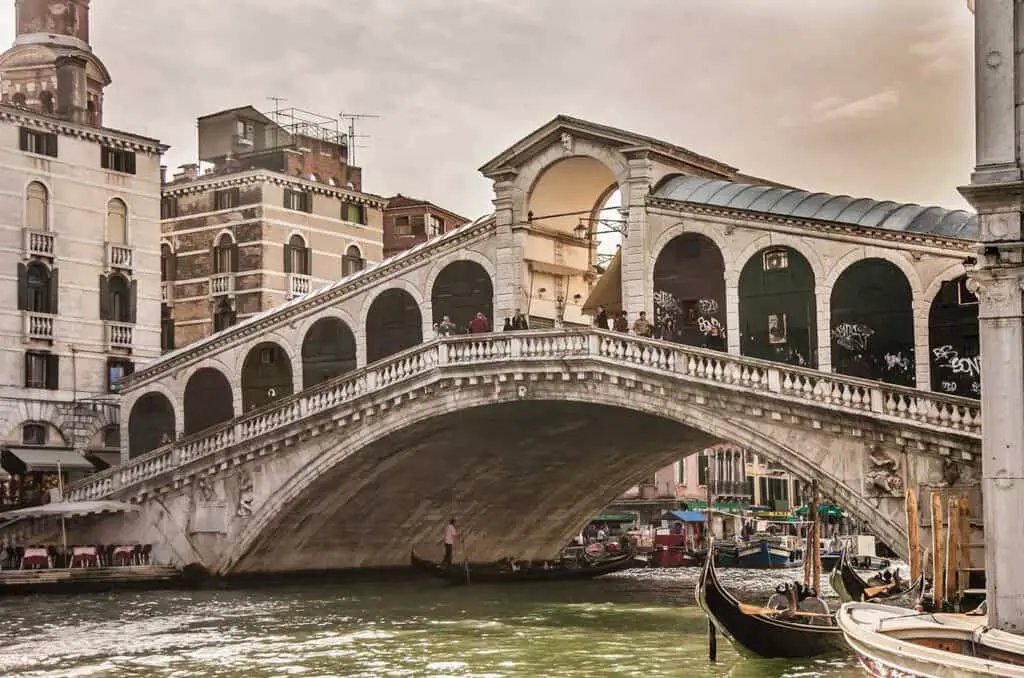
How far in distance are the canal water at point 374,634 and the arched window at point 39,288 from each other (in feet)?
25.2

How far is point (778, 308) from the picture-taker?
26719 millimetres

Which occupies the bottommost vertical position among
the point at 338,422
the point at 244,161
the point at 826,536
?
the point at 826,536

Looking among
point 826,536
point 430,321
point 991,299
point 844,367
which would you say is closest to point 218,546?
point 430,321

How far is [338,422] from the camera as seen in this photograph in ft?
93.9

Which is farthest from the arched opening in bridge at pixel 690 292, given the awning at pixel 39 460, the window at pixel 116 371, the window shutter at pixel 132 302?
the window shutter at pixel 132 302

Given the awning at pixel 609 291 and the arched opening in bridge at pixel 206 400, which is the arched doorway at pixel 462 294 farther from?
the arched opening in bridge at pixel 206 400

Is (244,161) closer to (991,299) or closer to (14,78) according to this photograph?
(14,78)

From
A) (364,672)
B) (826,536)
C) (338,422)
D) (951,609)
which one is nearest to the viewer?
(951,609)

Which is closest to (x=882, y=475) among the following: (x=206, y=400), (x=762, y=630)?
(x=762, y=630)

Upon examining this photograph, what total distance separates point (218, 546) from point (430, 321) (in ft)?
19.2

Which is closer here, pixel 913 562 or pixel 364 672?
pixel 364 672

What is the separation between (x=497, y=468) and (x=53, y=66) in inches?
524

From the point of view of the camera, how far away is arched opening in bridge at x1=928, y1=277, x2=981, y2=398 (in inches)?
963

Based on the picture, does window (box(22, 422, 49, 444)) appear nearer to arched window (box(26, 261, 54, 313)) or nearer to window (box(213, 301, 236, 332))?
arched window (box(26, 261, 54, 313))
